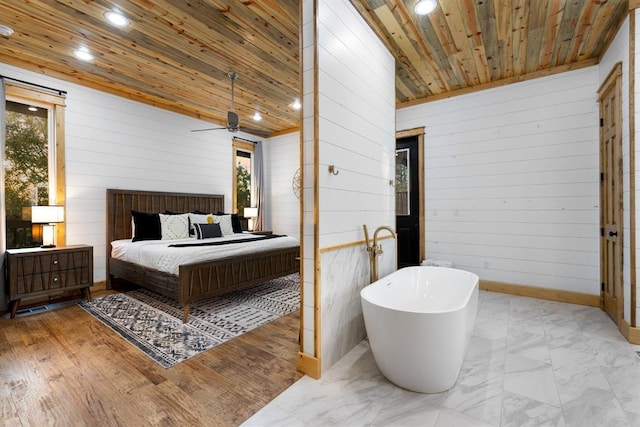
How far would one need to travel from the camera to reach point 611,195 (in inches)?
119

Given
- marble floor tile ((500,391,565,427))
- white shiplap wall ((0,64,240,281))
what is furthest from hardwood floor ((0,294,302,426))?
white shiplap wall ((0,64,240,281))

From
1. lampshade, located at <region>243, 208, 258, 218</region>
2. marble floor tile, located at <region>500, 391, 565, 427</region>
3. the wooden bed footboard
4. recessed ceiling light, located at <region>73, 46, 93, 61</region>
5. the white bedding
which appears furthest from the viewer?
lampshade, located at <region>243, 208, 258, 218</region>

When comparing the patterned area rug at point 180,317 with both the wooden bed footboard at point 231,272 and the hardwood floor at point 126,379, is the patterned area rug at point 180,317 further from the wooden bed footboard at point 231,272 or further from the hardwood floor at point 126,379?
the wooden bed footboard at point 231,272

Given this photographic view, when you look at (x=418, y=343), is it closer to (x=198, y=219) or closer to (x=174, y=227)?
(x=174, y=227)

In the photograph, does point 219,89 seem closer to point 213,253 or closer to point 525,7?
point 213,253

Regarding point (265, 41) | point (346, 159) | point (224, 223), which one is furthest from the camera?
point (224, 223)

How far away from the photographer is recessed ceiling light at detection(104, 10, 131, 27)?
259 centimetres

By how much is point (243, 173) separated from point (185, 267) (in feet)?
12.8

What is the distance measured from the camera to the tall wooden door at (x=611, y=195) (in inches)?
108

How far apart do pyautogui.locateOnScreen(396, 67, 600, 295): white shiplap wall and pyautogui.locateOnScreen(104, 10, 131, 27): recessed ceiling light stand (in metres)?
3.85

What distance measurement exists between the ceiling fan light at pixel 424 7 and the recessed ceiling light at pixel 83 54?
3476mm

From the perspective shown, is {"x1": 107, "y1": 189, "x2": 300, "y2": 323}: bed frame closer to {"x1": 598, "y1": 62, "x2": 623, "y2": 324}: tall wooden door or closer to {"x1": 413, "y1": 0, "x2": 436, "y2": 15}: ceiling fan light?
{"x1": 413, "y1": 0, "x2": 436, "y2": 15}: ceiling fan light

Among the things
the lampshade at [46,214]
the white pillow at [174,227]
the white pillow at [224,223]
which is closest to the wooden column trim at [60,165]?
the lampshade at [46,214]

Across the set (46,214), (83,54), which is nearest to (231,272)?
(46,214)
